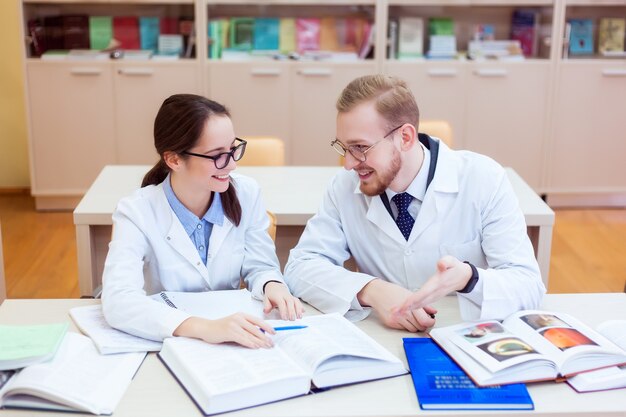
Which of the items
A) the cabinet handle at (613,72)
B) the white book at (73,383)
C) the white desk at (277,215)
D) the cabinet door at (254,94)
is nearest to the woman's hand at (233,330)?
the white book at (73,383)

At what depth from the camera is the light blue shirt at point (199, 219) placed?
2.11 meters

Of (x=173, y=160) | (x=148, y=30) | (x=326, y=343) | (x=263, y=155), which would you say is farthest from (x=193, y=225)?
(x=148, y=30)

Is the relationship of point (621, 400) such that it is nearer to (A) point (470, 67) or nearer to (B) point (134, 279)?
(B) point (134, 279)

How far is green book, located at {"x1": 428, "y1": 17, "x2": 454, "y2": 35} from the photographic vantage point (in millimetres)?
4953

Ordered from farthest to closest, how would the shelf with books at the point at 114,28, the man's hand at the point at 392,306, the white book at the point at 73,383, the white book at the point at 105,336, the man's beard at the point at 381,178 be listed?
the shelf with books at the point at 114,28 → the man's beard at the point at 381,178 → the man's hand at the point at 392,306 → the white book at the point at 105,336 → the white book at the point at 73,383

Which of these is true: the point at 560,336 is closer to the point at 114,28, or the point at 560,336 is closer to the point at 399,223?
the point at 399,223

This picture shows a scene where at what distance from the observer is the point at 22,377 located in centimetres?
157

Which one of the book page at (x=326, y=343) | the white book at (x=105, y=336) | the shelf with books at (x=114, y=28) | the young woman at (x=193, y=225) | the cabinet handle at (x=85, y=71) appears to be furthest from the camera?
the shelf with books at (x=114, y=28)

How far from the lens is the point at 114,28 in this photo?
16.0 ft

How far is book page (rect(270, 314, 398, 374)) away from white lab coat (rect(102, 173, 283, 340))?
0.24 metres

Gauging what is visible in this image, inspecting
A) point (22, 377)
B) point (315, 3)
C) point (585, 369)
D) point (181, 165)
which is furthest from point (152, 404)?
point (315, 3)

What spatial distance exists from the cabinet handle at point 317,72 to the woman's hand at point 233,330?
3.15 meters

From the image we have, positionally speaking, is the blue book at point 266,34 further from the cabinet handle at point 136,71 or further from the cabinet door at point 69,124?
the cabinet door at point 69,124

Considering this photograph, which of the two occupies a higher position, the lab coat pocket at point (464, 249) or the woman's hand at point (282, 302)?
the lab coat pocket at point (464, 249)
